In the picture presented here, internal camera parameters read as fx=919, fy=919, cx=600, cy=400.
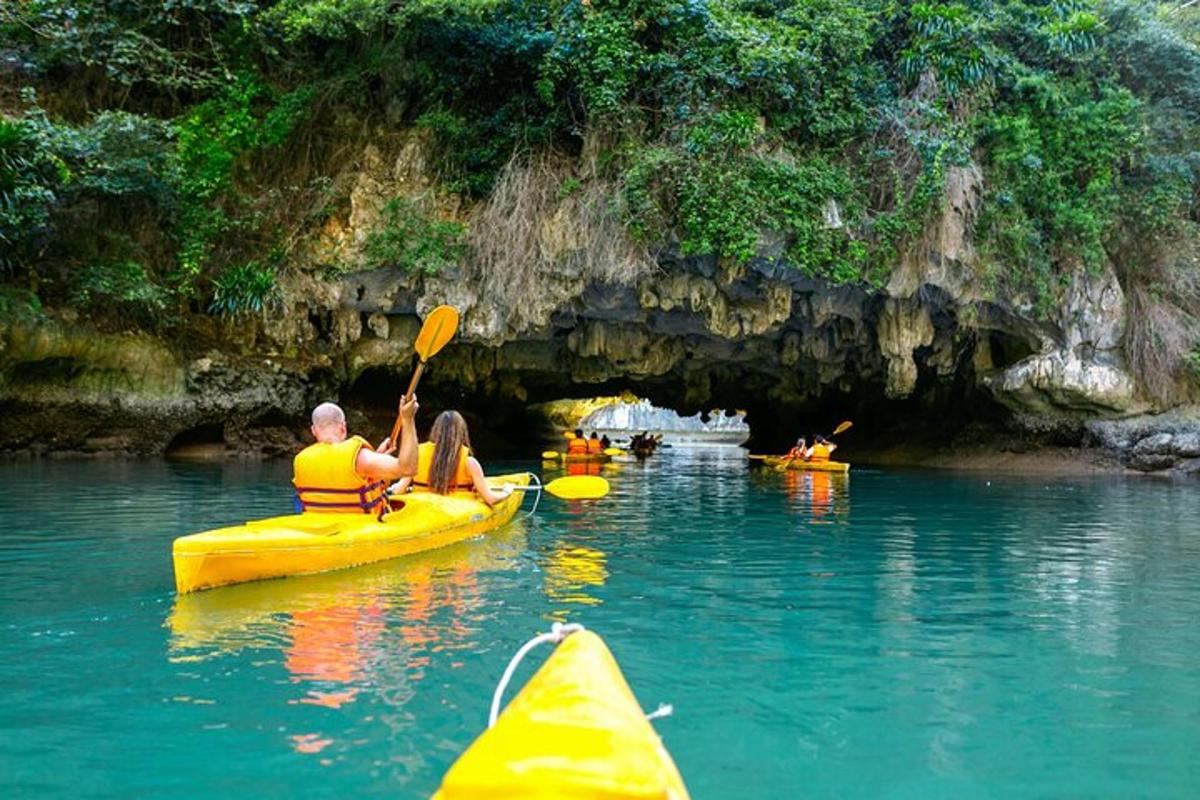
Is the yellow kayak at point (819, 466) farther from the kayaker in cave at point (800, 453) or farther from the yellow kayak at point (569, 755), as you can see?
the yellow kayak at point (569, 755)

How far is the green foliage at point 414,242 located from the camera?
13.5 meters

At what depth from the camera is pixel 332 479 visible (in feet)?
19.9

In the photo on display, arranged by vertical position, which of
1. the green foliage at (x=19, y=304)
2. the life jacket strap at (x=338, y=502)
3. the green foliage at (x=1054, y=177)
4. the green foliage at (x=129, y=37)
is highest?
the green foliage at (x=129, y=37)

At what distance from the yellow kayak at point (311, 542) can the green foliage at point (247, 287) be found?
7.96 m

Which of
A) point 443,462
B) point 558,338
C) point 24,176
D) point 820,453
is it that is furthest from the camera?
point 820,453

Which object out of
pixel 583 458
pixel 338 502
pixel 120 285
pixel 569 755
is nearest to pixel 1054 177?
pixel 583 458

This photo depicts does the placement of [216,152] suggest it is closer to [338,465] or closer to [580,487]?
[580,487]

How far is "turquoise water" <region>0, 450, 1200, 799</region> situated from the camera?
118 inches

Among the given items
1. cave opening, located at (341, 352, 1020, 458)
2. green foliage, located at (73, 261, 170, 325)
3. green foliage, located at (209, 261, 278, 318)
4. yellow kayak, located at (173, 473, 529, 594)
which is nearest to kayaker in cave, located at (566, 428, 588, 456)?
cave opening, located at (341, 352, 1020, 458)

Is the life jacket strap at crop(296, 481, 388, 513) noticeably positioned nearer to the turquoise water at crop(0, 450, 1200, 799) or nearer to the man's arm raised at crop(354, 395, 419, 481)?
the man's arm raised at crop(354, 395, 419, 481)

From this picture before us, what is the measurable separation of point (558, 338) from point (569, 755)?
15.1 m

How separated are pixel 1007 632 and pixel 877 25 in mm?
12077

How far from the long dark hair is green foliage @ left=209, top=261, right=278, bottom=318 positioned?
24.3 feet

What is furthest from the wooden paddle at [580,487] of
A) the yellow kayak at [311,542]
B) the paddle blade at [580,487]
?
the yellow kayak at [311,542]
